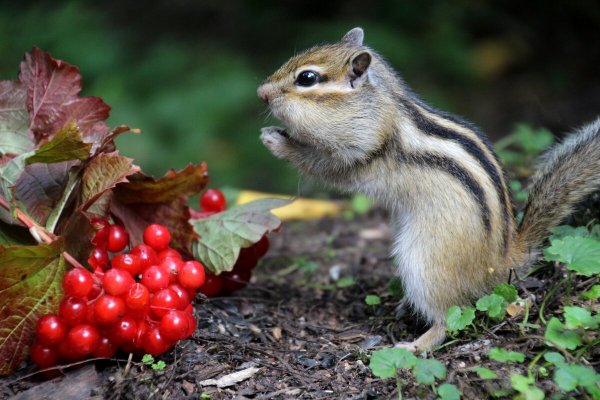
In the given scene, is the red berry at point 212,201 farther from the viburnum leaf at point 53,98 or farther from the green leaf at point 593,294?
the green leaf at point 593,294

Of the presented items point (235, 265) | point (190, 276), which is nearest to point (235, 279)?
point (235, 265)

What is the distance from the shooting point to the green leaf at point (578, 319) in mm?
2627

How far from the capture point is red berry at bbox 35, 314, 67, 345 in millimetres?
2748

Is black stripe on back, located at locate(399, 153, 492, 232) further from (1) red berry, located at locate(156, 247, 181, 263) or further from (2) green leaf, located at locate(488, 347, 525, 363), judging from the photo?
(1) red berry, located at locate(156, 247, 181, 263)

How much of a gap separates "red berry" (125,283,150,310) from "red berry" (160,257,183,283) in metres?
A: 0.20

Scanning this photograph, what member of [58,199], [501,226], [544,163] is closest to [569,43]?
[544,163]

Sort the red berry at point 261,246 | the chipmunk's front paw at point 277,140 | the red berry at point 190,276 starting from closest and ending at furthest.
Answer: the red berry at point 190,276
the red berry at point 261,246
the chipmunk's front paw at point 277,140

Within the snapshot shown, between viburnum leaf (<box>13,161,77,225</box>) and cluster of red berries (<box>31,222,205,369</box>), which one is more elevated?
viburnum leaf (<box>13,161,77,225</box>)

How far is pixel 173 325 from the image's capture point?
9.11 feet

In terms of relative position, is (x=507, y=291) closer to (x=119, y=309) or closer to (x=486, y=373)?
(x=486, y=373)

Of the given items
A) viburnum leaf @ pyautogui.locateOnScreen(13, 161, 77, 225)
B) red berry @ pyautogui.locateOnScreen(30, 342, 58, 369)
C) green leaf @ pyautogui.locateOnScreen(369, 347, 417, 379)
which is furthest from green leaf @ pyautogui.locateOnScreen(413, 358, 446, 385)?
viburnum leaf @ pyautogui.locateOnScreen(13, 161, 77, 225)

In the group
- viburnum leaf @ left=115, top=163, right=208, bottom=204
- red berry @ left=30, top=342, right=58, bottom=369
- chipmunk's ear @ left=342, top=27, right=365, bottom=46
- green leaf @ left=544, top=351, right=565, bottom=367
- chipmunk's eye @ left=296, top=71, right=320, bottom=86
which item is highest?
chipmunk's ear @ left=342, top=27, right=365, bottom=46

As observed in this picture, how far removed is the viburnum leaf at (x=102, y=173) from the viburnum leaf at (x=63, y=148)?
0.07 meters

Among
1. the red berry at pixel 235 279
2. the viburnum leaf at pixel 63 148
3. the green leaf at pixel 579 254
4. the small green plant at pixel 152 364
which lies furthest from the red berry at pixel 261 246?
the green leaf at pixel 579 254
